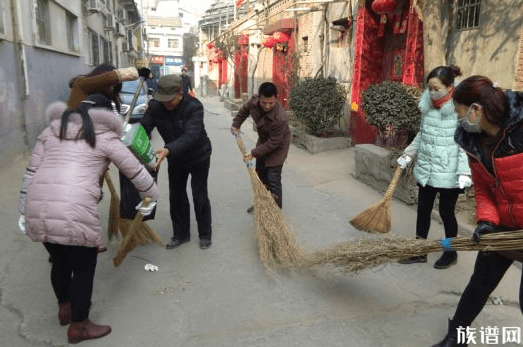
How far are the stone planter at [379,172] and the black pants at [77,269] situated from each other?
12.3 ft

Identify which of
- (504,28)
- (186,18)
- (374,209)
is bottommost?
(374,209)

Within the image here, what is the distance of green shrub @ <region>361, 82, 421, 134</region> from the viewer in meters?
5.62

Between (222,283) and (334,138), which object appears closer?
(222,283)

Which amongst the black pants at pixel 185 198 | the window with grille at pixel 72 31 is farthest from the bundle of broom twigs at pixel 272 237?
the window with grille at pixel 72 31

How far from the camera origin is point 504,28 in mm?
5121

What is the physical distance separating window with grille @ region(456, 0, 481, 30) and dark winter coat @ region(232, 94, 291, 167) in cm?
320

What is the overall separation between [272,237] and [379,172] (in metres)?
2.66

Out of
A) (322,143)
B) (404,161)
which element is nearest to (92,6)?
(322,143)

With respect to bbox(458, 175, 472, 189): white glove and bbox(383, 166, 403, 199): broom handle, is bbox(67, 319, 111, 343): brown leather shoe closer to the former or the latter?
bbox(383, 166, 403, 199): broom handle

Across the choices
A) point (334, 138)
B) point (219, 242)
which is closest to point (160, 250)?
point (219, 242)

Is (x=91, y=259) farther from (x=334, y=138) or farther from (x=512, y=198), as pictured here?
(x=334, y=138)

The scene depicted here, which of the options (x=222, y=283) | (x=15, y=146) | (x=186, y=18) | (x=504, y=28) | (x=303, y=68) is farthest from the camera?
(x=186, y=18)

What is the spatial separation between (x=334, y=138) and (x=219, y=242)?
16.2 feet

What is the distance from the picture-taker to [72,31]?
38.6 feet
